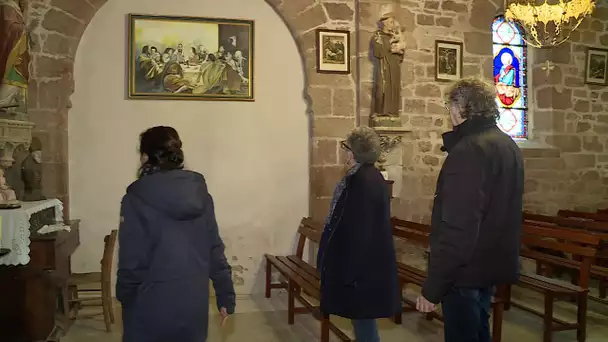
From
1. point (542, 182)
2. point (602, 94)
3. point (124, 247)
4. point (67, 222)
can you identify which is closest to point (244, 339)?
point (67, 222)

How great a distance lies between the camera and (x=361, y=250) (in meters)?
2.94

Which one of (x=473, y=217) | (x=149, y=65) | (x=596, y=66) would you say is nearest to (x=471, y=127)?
(x=473, y=217)

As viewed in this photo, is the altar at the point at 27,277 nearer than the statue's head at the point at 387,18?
Yes

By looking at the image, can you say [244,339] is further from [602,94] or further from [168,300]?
[602,94]

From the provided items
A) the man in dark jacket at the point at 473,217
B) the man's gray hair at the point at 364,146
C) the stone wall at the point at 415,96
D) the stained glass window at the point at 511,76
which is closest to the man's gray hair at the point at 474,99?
the man in dark jacket at the point at 473,217

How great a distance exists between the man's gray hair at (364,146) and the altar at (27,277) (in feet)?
7.20

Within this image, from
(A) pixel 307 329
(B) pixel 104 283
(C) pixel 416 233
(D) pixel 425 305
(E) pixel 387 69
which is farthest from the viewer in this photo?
(E) pixel 387 69

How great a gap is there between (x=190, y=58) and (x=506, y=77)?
4029 mm

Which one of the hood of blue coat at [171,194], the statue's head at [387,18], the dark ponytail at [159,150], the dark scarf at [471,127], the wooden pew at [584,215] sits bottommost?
the wooden pew at [584,215]

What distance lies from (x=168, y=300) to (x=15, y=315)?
2.24 metres

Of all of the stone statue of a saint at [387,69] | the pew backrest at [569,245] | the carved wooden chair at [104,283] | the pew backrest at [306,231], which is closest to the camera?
the pew backrest at [569,245]

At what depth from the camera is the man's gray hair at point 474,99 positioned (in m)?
2.36

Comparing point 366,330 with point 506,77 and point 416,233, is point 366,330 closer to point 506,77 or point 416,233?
point 416,233

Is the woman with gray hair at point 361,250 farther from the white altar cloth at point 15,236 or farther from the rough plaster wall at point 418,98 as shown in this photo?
the rough plaster wall at point 418,98
